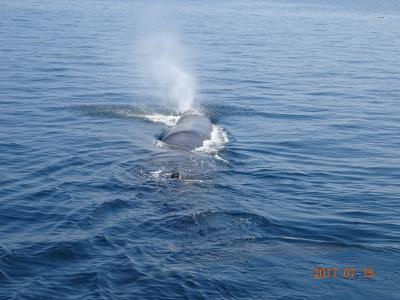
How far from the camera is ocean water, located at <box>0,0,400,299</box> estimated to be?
19812mm

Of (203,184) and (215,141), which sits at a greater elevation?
(215,141)

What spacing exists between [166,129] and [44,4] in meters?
106

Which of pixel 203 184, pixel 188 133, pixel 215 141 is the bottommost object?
pixel 203 184

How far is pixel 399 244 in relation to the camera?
2312 centimetres

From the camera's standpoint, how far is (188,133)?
1446 inches

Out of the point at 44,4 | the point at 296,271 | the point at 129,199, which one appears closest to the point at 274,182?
the point at 129,199
